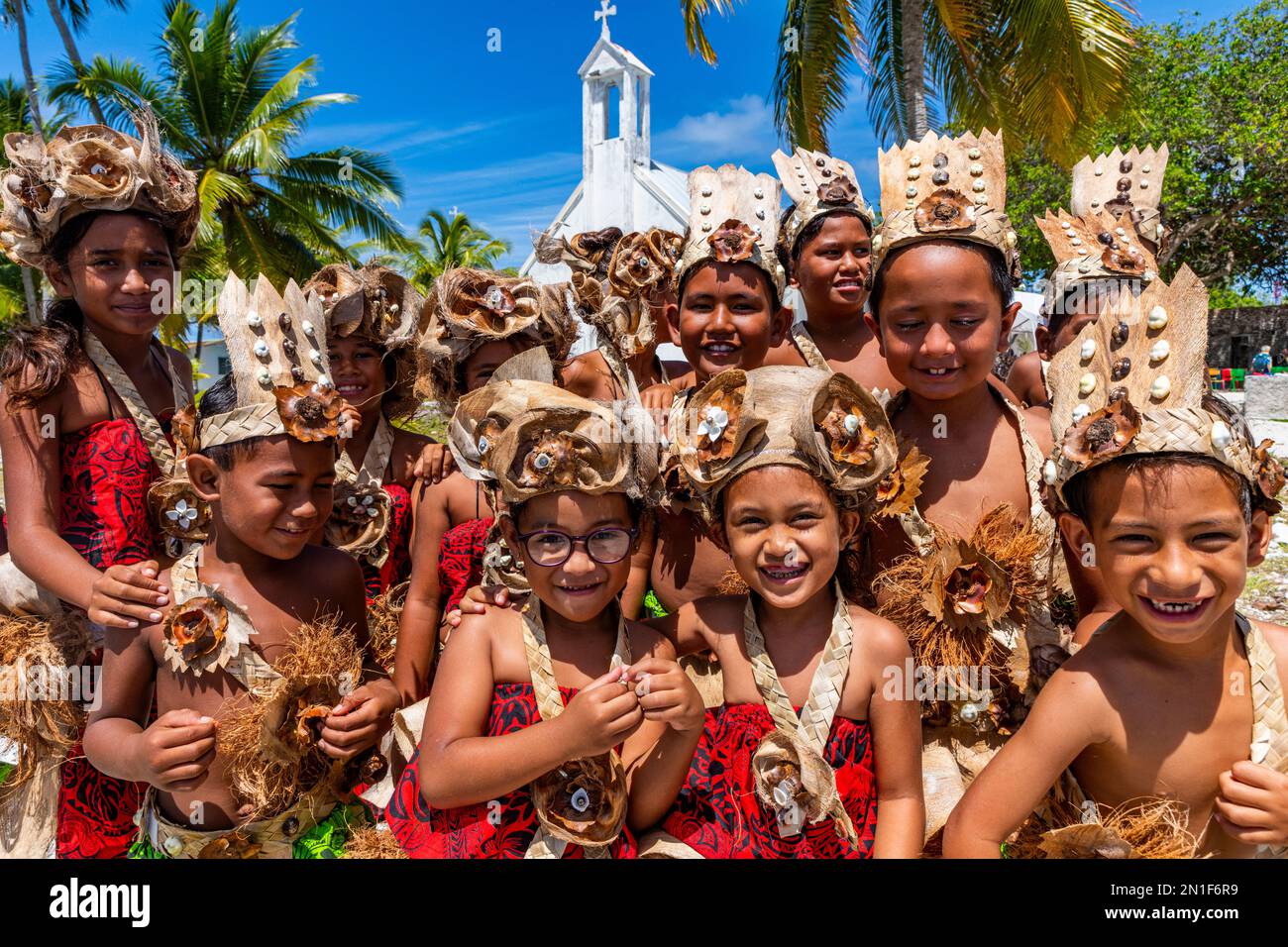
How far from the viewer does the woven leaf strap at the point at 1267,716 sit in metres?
2.19

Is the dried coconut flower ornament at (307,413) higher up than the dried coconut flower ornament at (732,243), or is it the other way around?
the dried coconut flower ornament at (732,243)

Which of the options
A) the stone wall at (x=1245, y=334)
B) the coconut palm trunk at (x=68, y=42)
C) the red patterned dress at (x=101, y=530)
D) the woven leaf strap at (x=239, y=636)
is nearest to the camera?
the woven leaf strap at (x=239, y=636)

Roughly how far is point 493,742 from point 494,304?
198 centimetres

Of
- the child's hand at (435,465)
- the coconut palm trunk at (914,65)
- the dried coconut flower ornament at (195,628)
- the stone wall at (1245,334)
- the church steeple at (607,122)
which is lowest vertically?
the dried coconut flower ornament at (195,628)

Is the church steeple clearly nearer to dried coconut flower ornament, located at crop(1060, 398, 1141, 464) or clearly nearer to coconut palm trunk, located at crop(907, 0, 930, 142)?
coconut palm trunk, located at crop(907, 0, 930, 142)

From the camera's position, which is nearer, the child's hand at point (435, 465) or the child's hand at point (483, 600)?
the child's hand at point (483, 600)

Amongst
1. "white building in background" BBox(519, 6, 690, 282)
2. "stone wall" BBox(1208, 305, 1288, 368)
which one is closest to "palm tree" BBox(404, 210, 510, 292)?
"white building in background" BBox(519, 6, 690, 282)

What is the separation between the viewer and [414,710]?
3.04 meters

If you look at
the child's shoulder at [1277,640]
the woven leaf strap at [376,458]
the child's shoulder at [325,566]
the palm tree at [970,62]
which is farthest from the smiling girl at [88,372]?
the palm tree at [970,62]

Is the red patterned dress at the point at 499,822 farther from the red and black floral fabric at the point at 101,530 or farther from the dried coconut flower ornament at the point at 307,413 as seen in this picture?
the red and black floral fabric at the point at 101,530

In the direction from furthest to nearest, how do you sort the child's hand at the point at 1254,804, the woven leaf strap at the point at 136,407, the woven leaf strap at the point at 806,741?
1. the woven leaf strap at the point at 136,407
2. the woven leaf strap at the point at 806,741
3. the child's hand at the point at 1254,804

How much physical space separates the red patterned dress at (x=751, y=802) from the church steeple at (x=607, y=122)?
21.1 meters

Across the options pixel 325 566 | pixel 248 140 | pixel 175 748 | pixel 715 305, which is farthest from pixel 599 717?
pixel 248 140

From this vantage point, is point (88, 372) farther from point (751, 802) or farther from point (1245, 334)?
point (1245, 334)
